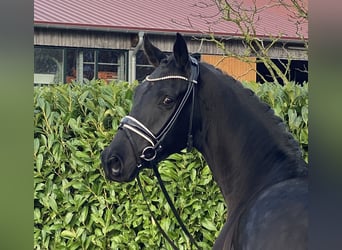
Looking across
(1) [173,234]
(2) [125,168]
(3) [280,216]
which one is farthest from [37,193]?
(3) [280,216]

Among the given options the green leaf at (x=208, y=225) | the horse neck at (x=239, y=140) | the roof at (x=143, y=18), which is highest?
the roof at (x=143, y=18)

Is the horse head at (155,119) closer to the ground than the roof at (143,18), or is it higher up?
closer to the ground

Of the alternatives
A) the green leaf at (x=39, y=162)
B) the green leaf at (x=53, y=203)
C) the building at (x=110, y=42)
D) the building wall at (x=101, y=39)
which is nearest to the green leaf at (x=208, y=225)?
the green leaf at (x=53, y=203)

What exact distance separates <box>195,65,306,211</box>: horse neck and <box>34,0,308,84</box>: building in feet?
41.7

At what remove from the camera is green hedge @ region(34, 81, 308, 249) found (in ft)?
18.4

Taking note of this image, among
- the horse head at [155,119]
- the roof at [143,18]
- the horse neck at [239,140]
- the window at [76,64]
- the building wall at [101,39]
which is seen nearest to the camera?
the horse neck at [239,140]

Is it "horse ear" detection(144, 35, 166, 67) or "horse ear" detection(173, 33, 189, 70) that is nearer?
"horse ear" detection(173, 33, 189, 70)

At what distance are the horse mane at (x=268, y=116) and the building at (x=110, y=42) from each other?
1267cm

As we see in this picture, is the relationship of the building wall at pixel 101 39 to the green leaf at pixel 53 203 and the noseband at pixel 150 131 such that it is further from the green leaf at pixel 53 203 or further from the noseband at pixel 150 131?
the noseband at pixel 150 131

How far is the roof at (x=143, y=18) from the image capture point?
16.4 m

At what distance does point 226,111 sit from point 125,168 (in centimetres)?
58

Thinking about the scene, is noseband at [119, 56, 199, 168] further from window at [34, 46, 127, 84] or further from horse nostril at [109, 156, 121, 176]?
window at [34, 46, 127, 84]

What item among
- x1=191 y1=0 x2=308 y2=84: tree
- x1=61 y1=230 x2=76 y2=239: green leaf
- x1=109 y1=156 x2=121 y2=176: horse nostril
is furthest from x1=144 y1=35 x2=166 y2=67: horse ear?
x1=191 y1=0 x2=308 y2=84: tree

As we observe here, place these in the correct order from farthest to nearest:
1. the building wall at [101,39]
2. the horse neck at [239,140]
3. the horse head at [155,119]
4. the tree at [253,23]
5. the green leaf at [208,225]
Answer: the building wall at [101,39]
the tree at [253,23]
the green leaf at [208,225]
the horse head at [155,119]
the horse neck at [239,140]
